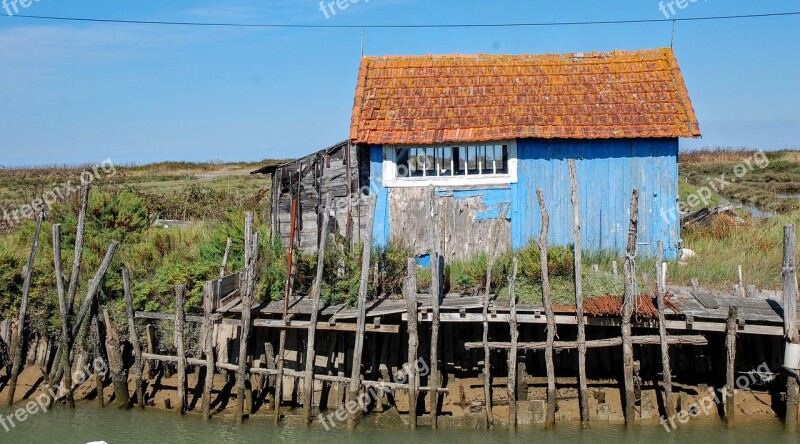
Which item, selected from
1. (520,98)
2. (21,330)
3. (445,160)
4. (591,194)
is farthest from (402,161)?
(21,330)

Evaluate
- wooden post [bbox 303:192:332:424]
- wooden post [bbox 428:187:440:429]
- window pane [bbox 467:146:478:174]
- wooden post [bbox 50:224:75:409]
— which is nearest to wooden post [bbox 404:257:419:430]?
wooden post [bbox 428:187:440:429]

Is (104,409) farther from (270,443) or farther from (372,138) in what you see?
(372,138)

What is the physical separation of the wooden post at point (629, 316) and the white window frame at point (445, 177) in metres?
3.69

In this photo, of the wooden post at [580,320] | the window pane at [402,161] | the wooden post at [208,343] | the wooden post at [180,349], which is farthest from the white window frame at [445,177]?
the wooden post at [180,349]

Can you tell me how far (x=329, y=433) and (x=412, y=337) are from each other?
2213mm

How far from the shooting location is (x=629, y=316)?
13.5m

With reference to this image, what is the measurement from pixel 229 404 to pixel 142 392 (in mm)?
1648

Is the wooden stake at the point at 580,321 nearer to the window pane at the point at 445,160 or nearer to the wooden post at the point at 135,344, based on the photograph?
the window pane at the point at 445,160

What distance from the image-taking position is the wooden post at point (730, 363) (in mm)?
13328

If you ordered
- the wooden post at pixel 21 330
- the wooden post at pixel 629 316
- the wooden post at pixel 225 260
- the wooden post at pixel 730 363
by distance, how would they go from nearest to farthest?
the wooden post at pixel 730 363, the wooden post at pixel 629 316, the wooden post at pixel 21 330, the wooden post at pixel 225 260

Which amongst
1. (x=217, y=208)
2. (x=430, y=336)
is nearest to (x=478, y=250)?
(x=430, y=336)

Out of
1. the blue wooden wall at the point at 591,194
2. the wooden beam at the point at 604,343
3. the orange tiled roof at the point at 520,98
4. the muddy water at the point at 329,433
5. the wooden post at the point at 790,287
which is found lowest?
the muddy water at the point at 329,433

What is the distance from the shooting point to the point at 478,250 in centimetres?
1702

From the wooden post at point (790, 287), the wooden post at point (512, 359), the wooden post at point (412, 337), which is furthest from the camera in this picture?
the wooden post at point (412, 337)
